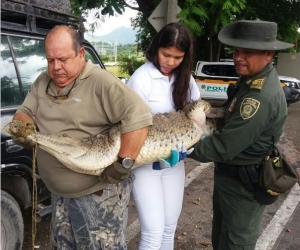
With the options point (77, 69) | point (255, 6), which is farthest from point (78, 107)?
point (255, 6)

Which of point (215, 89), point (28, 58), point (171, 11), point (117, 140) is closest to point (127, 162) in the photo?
point (117, 140)

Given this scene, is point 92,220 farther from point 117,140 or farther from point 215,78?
point 215,78

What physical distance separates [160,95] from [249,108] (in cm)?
56

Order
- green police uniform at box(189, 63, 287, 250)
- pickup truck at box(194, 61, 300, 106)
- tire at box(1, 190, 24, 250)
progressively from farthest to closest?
pickup truck at box(194, 61, 300, 106)
tire at box(1, 190, 24, 250)
green police uniform at box(189, 63, 287, 250)

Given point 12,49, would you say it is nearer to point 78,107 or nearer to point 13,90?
point 13,90

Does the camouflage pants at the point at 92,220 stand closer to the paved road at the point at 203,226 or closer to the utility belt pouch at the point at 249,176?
the utility belt pouch at the point at 249,176

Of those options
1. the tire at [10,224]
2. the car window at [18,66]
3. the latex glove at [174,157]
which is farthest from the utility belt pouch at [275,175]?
the car window at [18,66]

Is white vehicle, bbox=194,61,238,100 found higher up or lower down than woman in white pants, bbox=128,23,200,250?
lower down

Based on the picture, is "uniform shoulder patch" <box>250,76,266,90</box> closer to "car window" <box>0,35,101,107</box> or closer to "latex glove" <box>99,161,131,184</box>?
"latex glove" <box>99,161,131,184</box>

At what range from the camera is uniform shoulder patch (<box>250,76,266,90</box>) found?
7.31 feet

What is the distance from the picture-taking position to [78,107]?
1.94m

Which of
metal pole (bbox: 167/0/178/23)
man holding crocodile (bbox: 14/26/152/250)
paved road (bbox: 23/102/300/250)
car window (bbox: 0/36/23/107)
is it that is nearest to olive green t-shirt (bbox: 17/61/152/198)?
man holding crocodile (bbox: 14/26/152/250)

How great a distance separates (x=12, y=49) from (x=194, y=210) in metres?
2.73

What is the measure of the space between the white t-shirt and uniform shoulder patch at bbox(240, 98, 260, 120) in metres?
0.46
